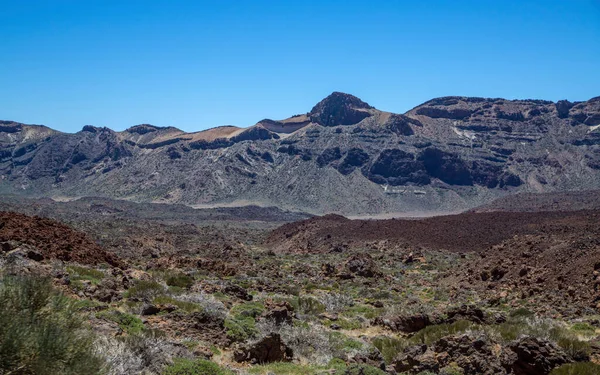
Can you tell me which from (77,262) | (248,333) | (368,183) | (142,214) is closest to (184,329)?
(248,333)

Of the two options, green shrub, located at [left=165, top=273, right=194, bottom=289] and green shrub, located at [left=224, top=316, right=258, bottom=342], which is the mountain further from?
green shrub, located at [left=224, top=316, right=258, bottom=342]

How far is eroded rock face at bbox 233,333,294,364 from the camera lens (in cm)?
930

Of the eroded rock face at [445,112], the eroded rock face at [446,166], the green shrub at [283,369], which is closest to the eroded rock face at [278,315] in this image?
the green shrub at [283,369]

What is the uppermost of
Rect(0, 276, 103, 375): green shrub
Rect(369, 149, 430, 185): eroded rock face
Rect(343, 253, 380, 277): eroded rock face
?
Rect(369, 149, 430, 185): eroded rock face

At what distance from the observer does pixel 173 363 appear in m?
7.77

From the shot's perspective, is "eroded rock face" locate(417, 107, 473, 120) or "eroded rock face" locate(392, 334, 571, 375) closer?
"eroded rock face" locate(392, 334, 571, 375)

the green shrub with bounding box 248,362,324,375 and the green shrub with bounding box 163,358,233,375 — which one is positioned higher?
the green shrub with bounding box 163,358,233,375

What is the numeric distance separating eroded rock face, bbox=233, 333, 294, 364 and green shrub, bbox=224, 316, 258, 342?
97 cm

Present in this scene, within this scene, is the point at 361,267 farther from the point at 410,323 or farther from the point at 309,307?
the point at 410,323

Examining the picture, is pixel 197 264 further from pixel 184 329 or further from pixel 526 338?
pixel 526 338

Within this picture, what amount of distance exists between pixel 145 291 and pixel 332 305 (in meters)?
6.46

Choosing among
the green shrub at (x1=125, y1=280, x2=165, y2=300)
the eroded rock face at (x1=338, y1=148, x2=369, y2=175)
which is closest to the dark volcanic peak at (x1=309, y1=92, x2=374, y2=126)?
the eroded rock face at (x1=338, y1=148, x2=369, y2=175)

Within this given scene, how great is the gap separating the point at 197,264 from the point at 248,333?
14575 millimetres

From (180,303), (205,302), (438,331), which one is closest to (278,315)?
(180,303)
